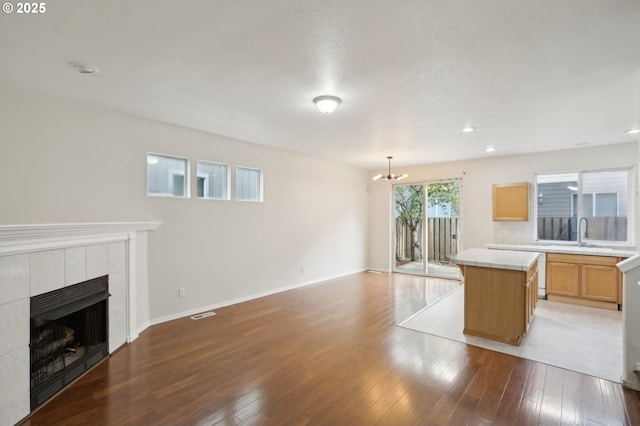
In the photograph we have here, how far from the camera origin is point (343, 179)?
7289mm

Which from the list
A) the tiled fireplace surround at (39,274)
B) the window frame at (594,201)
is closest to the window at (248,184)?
the tiled fireplace surround at (39,274)

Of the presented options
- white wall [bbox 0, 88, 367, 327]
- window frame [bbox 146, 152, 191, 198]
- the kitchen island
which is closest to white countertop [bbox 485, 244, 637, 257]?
the kitchen island

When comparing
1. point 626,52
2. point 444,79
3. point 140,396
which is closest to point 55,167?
point 140,396

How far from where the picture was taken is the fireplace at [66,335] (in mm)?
2340

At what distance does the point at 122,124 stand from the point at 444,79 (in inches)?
145

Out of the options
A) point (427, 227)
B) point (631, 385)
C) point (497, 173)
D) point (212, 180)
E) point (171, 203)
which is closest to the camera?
point (631, 385)

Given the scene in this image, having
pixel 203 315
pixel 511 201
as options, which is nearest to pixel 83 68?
pixel 203 315

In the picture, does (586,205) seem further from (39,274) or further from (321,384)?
(39,274)

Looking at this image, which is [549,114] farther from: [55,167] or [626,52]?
[55,167]

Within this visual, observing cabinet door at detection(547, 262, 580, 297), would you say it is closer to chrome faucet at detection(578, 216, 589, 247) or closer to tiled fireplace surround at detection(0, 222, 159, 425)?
chrome faucet at detection(578, 216, 589, 247)

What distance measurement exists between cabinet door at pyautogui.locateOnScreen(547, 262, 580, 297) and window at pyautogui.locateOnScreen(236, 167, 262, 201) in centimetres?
522

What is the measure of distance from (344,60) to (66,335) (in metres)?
3.49

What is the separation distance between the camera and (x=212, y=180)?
4.71 metres

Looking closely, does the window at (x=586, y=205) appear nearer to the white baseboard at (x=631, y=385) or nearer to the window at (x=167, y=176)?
the white baseboard at (x=631, y=385)
